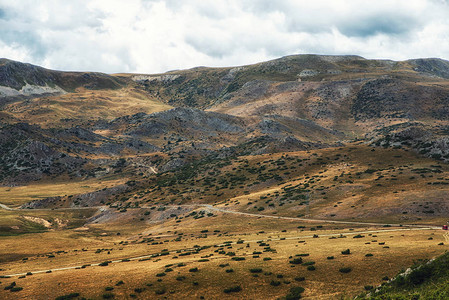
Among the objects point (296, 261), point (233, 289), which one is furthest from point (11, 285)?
point (296, 261)

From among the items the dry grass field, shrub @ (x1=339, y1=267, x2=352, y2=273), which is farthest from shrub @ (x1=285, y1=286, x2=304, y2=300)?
shrub @ (x1=339, y1=267, x2=352, y2=273)

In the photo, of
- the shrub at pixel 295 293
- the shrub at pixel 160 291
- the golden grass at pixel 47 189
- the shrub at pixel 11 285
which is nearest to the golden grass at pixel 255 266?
the shrub at pixel 160 291

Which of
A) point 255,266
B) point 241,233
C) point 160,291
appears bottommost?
point 241,233

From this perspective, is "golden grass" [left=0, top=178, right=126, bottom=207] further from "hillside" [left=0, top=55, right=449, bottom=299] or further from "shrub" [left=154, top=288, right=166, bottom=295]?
"shrub" [left=154, top=288, right=166, bottom=295]

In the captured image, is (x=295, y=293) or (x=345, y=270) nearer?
(x=295, y=293)

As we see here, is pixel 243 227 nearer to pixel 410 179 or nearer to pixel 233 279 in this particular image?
pixel 233 279

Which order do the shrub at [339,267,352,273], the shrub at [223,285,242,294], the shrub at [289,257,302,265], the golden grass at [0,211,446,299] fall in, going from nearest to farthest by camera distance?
1. the golden grass at [0,211,446,299]
2. the shrub at [223,285,242,294]
3. the shrub at [339,267,352,273]
4. the shrub at [289,257,302,265]

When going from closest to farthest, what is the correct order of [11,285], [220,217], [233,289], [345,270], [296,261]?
[233,289]
[345,270]
[296,261]
[11,285]
[220,217]

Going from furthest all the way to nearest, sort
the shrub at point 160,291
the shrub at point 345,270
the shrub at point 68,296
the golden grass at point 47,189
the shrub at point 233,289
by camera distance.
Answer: the golden grass at point 47,189, the shrub at point 345,270, the shrub at point 160,291, the shrub at point 68,296, the shrub at point 233,289

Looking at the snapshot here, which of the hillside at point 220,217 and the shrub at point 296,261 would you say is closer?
the hillside at point 220,217

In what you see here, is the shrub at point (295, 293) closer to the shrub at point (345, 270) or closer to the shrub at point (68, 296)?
the shrub at point (345, 270)

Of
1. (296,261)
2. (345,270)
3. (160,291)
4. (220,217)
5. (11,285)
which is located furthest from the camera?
(220,217)

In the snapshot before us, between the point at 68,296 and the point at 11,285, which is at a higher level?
the point at 68,296

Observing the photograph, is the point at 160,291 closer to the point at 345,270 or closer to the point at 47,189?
the point at 345,270
